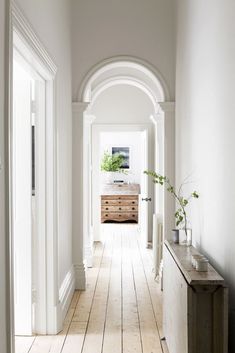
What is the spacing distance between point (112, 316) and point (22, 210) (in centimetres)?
138

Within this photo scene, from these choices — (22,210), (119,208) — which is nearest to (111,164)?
(119,208)

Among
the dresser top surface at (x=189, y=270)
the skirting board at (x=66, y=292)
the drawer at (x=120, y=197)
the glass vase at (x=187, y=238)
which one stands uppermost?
the glass vase at (x=187, y=238)

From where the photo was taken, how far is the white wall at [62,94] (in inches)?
123

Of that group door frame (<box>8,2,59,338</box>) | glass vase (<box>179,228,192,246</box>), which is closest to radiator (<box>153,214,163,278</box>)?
glass vase (<box>179,228,192,246</box>)

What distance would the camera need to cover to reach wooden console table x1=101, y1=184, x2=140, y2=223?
10.8 meters

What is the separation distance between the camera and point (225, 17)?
2.32 meters

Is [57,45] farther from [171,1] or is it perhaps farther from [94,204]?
[94,204]

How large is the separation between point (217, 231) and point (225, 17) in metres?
1.28

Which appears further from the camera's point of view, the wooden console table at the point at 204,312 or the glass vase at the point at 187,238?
the glass vase at the point at 187,238

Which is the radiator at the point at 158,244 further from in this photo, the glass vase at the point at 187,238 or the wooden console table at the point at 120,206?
the wooden console table at the point at 120,206

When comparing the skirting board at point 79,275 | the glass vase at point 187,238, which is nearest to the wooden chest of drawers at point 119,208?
the skirting board at point 79,275

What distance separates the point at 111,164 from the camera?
11430 mm

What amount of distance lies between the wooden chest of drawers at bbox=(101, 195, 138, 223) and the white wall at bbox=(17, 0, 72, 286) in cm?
630

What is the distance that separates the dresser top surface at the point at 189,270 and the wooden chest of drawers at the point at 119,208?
7741 mm
